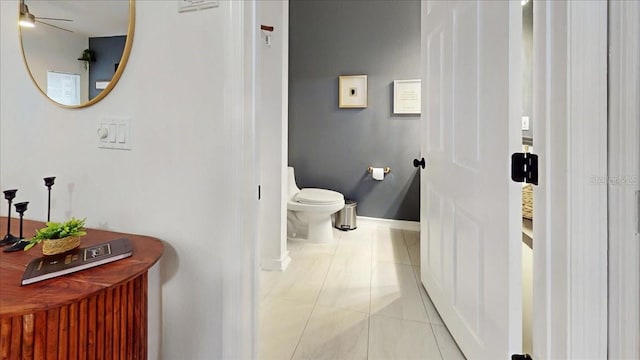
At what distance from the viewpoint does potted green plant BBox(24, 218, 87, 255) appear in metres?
0.92

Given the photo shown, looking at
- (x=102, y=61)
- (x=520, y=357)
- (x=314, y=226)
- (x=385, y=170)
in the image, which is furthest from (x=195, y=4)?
(x=385, y=170)

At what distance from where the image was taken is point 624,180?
28.1 inches

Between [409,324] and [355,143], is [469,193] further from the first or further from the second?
[355,143]

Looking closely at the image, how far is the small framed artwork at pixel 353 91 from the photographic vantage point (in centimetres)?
350

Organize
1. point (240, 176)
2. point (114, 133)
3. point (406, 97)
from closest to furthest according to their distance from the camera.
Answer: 1. point (240, 176)
2. point (114, 133)
3. point (406, 97)

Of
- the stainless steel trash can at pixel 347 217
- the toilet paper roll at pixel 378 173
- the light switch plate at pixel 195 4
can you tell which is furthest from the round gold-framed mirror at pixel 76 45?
the toilet paper roll at pixel 378 173

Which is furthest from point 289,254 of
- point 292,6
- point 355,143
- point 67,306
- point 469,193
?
point 292,6

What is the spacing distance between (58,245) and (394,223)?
3086 millimetres

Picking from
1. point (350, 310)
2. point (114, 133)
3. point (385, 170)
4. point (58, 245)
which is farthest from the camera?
point (385, 170)

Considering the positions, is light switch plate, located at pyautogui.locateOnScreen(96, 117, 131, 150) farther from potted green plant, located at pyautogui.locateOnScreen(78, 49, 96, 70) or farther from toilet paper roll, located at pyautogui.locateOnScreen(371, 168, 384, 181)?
toilet paper roll, located at pyautogui.locateOnScreen(371, 168, 384, 181)

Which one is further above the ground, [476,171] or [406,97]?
[406,97]

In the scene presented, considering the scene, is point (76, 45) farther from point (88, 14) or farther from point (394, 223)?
point (394, 223)

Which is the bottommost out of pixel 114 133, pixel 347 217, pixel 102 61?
pixel 347 217

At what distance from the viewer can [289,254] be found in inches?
108
